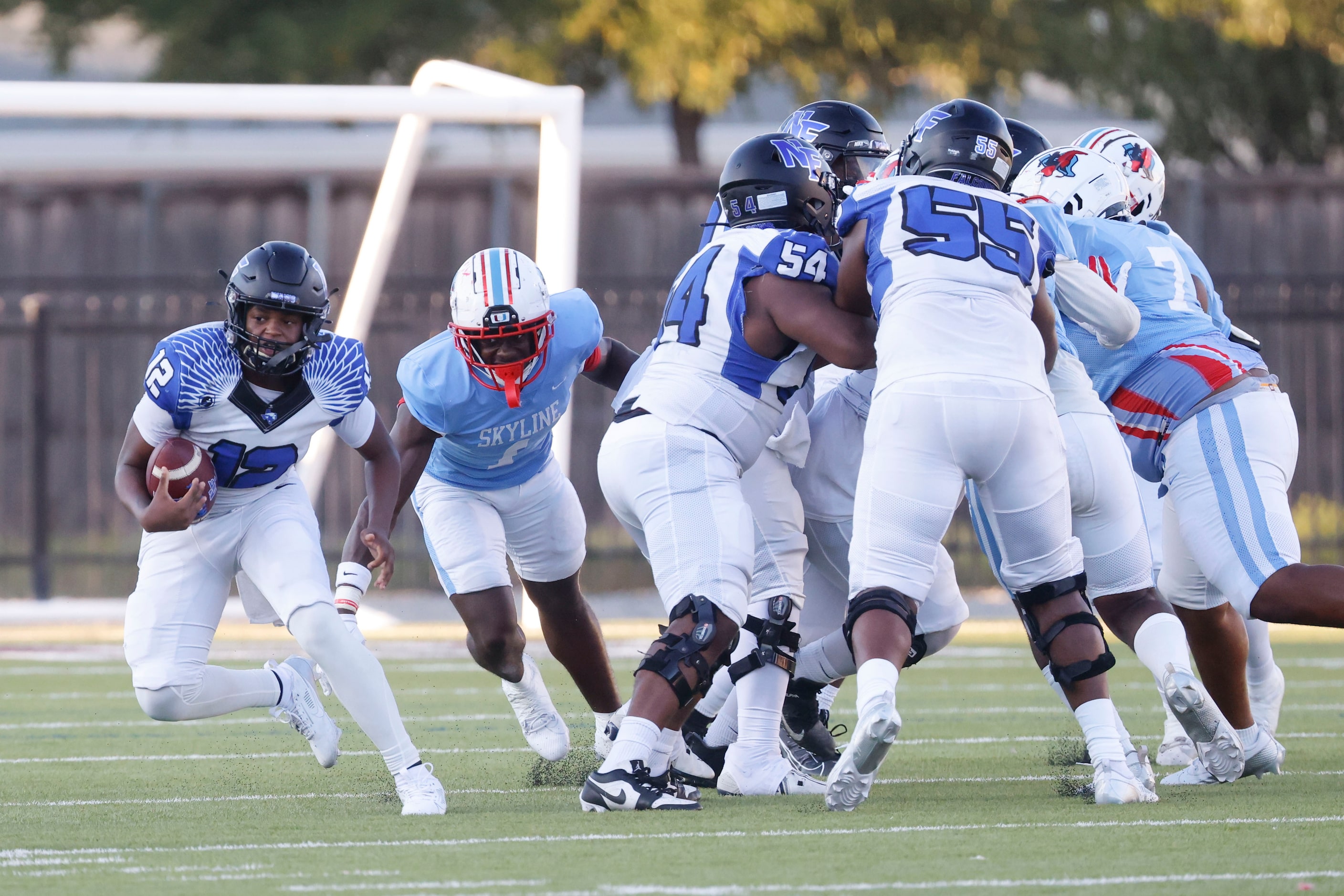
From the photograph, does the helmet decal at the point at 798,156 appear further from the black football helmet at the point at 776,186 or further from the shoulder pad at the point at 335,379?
the shoulder pad at the point at 335,379

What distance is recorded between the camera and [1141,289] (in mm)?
6020

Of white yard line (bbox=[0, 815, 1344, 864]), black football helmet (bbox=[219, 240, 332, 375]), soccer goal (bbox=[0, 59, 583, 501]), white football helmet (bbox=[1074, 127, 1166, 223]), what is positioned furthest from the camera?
soccer goal (bbox=[0, 59, 583, 501])

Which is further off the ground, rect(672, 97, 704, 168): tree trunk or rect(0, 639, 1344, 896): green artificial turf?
rect(672, 97, 704, 168): tree trunk

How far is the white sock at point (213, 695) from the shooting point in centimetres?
565

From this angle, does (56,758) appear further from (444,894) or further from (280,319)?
(444,894)

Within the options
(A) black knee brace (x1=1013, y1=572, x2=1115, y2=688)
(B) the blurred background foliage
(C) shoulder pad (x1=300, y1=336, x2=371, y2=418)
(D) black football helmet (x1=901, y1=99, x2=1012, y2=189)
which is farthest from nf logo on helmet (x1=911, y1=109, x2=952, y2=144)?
(B) the blurred background foliage

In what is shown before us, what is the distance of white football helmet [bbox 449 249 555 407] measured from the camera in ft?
18.4

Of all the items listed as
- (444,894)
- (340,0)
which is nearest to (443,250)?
(340,0)

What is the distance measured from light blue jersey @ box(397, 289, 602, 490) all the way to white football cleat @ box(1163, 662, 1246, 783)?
2114mm

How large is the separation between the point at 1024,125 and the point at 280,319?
3015mm

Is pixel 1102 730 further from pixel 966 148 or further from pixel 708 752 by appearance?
pixel 966 148

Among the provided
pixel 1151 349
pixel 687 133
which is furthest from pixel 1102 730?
pixel 687 133

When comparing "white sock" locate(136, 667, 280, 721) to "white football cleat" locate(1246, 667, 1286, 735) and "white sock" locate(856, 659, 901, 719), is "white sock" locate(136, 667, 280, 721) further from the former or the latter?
"white football cleat" locate(1246, 667, 1286, 735)

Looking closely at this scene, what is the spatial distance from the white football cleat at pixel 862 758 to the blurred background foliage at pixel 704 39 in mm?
10559
